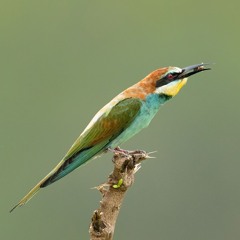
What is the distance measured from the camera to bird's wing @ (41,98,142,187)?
3818mm

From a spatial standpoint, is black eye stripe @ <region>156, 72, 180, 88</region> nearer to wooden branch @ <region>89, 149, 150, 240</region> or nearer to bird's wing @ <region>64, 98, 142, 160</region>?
bird's wing @ <region>64, 98, 142, 160</region>

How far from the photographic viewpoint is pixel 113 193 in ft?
11.1

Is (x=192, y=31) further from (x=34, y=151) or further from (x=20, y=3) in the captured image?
(x=34, y=151)

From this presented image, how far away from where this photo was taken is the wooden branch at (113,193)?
327cm

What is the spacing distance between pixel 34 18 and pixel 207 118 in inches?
168

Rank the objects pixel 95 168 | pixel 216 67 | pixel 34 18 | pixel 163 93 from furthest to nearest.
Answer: pixel 34 18, pixel 216 67, pixel 95 168, pixel 163 93

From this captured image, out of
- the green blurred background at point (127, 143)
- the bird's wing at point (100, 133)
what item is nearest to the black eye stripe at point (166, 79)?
the bird's wing at point (100, 133)

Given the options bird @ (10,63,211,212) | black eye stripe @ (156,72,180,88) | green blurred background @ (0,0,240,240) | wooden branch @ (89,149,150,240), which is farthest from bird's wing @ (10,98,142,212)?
green blurred background @ (0,0,240,240)

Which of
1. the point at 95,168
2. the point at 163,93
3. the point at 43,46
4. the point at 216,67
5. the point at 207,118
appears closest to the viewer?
the point at 163,93

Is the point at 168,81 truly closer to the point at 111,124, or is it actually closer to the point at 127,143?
the point at 111,124

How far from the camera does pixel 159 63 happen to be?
1220 centimetres

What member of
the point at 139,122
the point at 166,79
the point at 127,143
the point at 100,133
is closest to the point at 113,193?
the point at 100,133

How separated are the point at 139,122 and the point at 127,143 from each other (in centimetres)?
561

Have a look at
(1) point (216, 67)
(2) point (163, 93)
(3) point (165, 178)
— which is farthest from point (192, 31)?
(2) point (163, 93)
